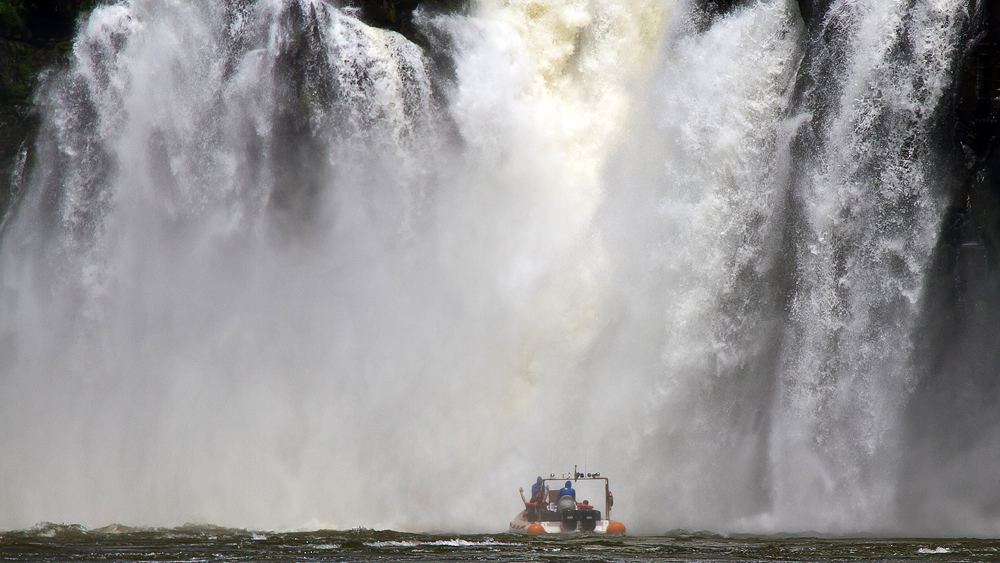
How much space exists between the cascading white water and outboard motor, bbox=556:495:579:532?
8.50 feet

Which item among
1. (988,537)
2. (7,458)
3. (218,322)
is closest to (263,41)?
(218,322)

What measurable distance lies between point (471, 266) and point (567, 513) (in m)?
7.53

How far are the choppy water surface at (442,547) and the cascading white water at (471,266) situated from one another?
259cm

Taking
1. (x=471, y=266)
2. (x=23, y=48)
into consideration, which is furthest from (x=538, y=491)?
(x=23, y=48)

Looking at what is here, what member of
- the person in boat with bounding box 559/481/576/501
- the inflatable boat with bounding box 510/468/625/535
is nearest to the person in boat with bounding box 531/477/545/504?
the inflatable boat with bounding box 510/468/625/535

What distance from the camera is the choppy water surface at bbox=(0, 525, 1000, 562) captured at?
17797 millimetres

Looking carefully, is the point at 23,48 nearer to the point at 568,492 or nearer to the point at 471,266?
the point at 471,266

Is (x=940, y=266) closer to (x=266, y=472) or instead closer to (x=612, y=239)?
(x=612, y=239)

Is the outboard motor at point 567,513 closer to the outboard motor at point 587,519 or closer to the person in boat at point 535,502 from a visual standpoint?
the outboard motor at point 587,519

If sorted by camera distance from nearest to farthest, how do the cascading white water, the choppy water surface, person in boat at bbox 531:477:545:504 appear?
the choppy water surface < person in boat at bbox 531:477:545:504 < the cascading white water

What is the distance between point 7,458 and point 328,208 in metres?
10.3

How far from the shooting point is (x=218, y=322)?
2697cm

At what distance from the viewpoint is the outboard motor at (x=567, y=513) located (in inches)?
851

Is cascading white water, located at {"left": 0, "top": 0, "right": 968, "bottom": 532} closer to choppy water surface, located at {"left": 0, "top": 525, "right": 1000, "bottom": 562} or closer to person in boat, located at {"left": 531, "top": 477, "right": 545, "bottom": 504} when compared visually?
person in boat, located at {"left": 531, "top": 477, "right": 545, "bottom": 504}
